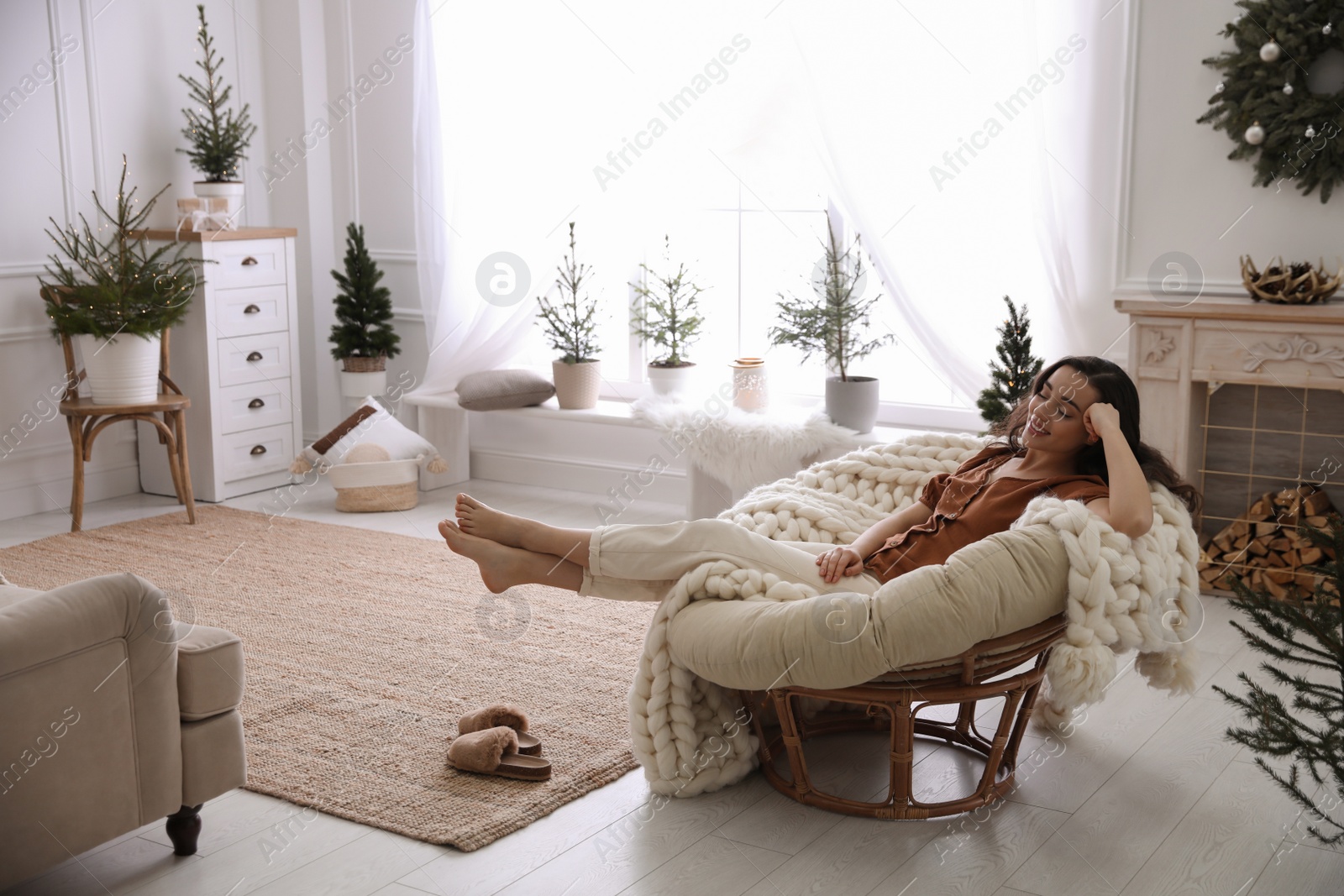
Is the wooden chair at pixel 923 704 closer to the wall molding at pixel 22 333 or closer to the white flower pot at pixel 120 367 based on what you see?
the white flower pot at pixel 120 367

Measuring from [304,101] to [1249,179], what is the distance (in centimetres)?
380

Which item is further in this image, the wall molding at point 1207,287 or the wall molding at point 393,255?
the wall molding at point 393,255

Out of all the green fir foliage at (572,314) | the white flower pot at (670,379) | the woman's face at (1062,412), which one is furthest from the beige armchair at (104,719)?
the green fir foliage at (572,314)

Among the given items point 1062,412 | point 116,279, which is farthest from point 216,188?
point 1062,412

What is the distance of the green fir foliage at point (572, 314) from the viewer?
4.82 meters

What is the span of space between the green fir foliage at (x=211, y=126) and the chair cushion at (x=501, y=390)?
131cm

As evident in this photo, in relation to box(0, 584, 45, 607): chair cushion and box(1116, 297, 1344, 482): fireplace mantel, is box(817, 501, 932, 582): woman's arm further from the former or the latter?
box(0, 584, 45, 607): chair cushion

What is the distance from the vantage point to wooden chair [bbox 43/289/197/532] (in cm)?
435

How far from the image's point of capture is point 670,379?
4.65 metres

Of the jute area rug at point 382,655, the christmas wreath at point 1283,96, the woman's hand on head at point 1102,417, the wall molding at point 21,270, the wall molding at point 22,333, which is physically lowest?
the jute area rug at point 382,655

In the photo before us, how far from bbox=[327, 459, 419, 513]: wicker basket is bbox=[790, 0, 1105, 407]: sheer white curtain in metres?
1.99

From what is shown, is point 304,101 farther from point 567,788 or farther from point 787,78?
point 567,788

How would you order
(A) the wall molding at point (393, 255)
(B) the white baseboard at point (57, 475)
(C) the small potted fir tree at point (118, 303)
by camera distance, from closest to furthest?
(C) the small potted fir tree at point (118, 303) < (B) the white baseboard at point (57, 475) < (A) the wall molding at point (393, 255)

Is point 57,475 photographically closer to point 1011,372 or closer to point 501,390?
point 501,390
